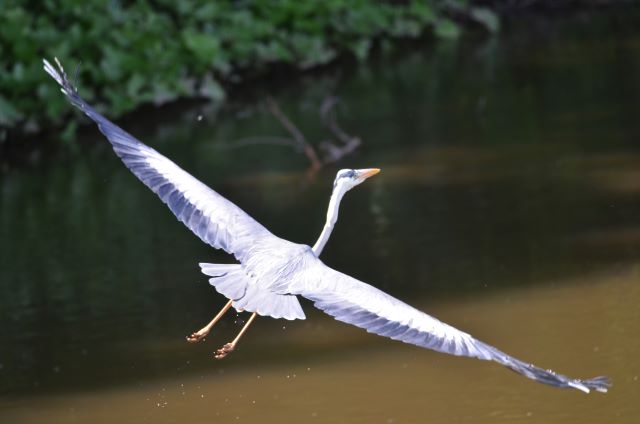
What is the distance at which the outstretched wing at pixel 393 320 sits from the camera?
477cm

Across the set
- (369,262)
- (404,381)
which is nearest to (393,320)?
(404,381)

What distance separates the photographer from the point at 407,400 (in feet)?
22.3

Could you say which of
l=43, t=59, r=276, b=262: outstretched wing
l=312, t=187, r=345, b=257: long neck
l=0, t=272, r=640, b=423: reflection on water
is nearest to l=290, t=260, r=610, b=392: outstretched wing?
l=312, t=187, r=345, b=257: long neck

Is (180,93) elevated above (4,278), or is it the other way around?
(180,93)

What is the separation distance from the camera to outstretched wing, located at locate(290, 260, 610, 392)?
477cm

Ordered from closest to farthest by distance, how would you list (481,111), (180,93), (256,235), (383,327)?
(383,327) < (256,235) < (481,111) < (180,93)

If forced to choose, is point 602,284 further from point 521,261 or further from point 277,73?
point 277,73

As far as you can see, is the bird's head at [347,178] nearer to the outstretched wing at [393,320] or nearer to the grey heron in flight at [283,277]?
the grey heron in flight at [283,277]

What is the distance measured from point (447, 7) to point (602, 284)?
15517 mm

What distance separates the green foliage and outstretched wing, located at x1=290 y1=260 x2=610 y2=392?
28.6 ft

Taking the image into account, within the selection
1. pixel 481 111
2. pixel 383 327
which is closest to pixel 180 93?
pixel 481 111

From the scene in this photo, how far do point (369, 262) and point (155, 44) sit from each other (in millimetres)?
7812

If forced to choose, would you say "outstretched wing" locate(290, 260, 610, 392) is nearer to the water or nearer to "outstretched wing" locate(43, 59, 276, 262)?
"outstretched wing" locate(43, 59, 276, 262)

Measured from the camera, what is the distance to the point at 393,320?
5348 millimetres
